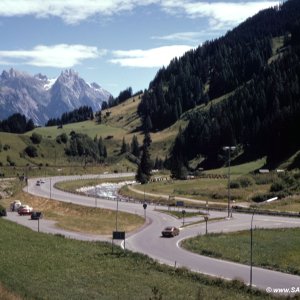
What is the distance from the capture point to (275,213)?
78375 mm

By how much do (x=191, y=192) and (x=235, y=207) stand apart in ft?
102

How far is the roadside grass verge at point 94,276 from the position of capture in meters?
32.4

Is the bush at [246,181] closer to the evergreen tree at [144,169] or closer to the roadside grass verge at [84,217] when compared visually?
the evergreen tree at [144,169]

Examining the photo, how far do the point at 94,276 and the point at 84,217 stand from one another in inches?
1871

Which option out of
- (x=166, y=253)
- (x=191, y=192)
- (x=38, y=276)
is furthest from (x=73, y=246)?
(x=191, y=192)

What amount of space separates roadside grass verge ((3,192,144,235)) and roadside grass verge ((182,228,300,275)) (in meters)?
14.7

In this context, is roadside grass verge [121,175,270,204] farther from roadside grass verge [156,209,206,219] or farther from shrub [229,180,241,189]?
roadside grass verge [156,209,206,219]

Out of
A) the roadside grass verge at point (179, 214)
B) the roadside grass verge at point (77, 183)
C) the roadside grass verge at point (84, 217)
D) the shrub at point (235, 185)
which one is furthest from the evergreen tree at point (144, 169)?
the roadside grass verge at point (179, 214)

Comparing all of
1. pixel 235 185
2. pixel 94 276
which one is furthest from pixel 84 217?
pixel 94 276

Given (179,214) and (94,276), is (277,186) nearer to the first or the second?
(179,214)

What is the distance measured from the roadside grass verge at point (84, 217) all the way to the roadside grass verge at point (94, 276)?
17.1 m

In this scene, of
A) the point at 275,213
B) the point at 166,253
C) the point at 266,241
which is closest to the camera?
the point at 166,253

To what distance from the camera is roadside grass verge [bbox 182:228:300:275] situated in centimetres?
4334

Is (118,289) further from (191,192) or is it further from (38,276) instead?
(191,192)
